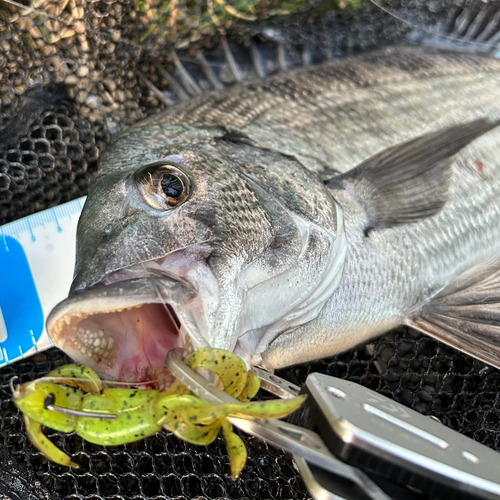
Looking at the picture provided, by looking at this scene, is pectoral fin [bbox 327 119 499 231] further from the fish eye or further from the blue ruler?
the blue ruler

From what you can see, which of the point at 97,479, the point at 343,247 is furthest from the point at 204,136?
the point at 97,479

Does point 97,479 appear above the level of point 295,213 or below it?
below

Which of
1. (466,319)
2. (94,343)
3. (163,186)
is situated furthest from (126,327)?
(466,319)

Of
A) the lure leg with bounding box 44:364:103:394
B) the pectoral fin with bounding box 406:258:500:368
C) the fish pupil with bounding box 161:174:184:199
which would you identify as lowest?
the pectoral fin with bounding box 406:258:500:368

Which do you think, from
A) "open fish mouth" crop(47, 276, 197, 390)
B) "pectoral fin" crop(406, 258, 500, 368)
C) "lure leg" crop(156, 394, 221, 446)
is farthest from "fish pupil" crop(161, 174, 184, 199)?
"pectoral fin" crop(406, 258, 500, 368)

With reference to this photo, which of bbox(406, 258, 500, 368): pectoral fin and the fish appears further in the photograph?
bbox(406, 258, 500, 368): pectoral fin

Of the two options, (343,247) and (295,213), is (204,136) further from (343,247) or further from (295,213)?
(343,247)

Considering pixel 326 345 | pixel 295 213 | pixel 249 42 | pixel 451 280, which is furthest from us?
pixel 249 42
